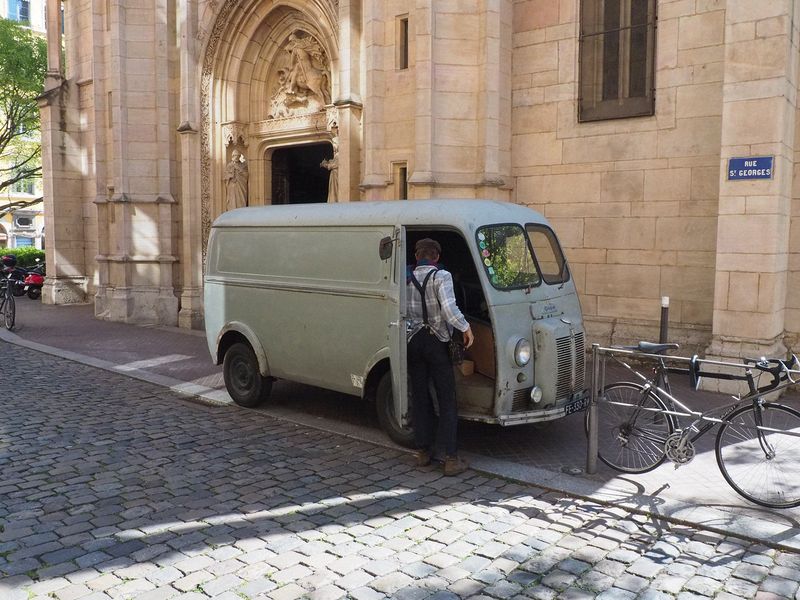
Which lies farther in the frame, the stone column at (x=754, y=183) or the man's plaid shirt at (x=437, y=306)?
the stone column at (x=754, y=183)

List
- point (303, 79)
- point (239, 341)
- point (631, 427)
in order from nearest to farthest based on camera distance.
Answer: point (631, 427) < point (239, 341) < point (303, 79)

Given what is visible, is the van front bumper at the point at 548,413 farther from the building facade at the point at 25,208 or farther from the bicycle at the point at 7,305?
the building facade at the point at 25,208

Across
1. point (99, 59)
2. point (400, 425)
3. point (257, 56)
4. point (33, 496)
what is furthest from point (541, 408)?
point (99, 59)

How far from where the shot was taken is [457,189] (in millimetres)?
11461

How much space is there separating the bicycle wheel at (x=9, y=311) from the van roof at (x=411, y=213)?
9.93 metres

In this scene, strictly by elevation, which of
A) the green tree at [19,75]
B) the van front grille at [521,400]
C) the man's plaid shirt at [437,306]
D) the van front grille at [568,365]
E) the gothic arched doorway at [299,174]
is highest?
the green tree at [19,75]

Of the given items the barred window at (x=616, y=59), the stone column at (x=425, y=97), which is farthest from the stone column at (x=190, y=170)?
the barred window at (x=616, y=59)

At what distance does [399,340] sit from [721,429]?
2.59m

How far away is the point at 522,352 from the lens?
6.20 metres

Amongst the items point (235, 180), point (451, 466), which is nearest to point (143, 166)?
point (235, 180)

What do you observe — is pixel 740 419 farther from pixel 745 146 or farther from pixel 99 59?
pixel 99 59

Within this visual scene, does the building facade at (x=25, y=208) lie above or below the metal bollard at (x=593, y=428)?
above

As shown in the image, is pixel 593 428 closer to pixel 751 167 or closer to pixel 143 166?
pixel 751 167

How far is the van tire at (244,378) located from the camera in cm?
822
